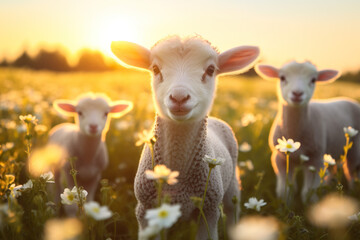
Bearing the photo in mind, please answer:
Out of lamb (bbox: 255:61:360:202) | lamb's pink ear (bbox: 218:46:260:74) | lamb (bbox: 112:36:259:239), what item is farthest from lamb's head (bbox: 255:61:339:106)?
lamb (bbox: 112:36:259:239)

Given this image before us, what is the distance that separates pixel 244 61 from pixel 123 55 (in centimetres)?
116

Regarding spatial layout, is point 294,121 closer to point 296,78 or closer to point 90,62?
point 296,78

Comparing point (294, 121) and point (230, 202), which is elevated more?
point (294, 121)

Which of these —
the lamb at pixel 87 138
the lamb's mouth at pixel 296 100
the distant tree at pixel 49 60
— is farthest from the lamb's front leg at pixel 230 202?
the distant tree at pixel 49 60

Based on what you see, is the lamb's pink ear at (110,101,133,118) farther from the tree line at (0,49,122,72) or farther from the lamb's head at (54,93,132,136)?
the tree line at (0,49,122,72)

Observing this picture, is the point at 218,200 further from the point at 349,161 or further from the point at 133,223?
the point at 349,161

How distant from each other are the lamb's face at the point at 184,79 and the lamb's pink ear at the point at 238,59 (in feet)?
0.49

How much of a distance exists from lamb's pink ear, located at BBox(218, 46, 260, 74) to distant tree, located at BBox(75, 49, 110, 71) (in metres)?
59.2

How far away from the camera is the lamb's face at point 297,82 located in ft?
14.3

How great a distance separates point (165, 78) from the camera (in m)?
2.73

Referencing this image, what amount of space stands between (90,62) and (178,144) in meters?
61.4

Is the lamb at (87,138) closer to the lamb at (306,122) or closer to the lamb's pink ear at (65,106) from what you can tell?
the lamb's pink ear at (65,106)

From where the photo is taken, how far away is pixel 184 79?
2559mm

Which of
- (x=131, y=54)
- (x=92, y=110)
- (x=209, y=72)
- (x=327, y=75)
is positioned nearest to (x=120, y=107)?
(x=92, y=110)
